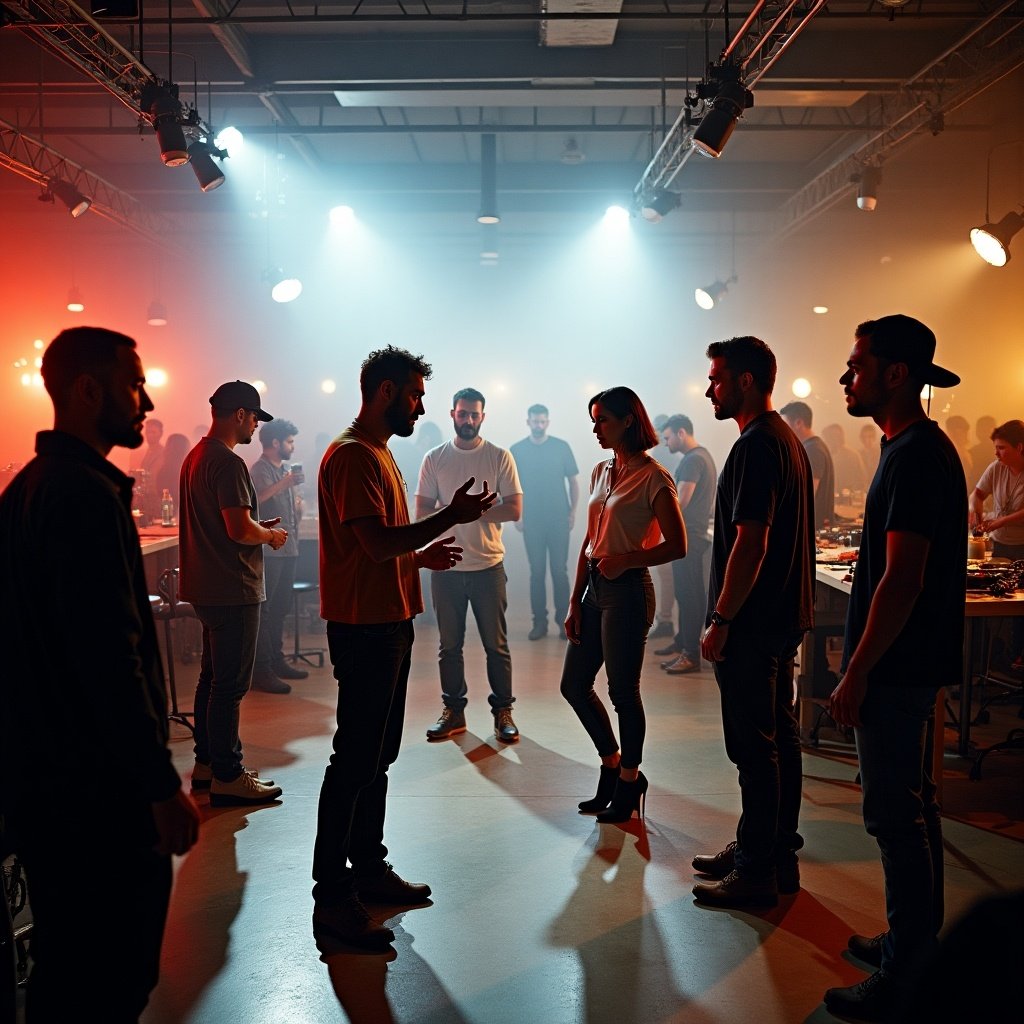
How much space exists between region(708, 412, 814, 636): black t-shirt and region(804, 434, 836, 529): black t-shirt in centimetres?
406

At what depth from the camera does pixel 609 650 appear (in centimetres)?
385

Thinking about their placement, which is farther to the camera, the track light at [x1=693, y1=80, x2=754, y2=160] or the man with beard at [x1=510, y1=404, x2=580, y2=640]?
the man with beard at [x1=510, y1=404, x2=580, y2=640]

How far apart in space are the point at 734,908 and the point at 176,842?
6.98ft

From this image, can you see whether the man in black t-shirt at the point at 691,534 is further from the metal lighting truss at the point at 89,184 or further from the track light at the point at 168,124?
the metal lighting truss at the point at 89,184

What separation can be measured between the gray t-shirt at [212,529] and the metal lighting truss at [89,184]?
5.81m

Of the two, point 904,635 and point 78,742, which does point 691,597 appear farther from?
point 78,742

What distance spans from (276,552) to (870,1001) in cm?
550

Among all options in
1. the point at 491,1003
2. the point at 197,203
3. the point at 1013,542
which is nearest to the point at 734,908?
the point at 491,1003

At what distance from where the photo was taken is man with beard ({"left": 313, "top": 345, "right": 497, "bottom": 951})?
2.85 metres

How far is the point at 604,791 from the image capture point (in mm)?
4160

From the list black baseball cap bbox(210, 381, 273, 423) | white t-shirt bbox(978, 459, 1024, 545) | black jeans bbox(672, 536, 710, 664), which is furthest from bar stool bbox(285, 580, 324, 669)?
white t-shirt bbox(978, 459, 1024, 545)

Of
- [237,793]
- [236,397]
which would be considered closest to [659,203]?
[236,397]

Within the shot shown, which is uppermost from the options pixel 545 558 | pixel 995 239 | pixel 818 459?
pixel 995 239

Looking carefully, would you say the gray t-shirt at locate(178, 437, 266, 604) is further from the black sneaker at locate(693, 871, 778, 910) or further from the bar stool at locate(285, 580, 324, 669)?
the bar stool at locate(285, 580, 324, 669)
